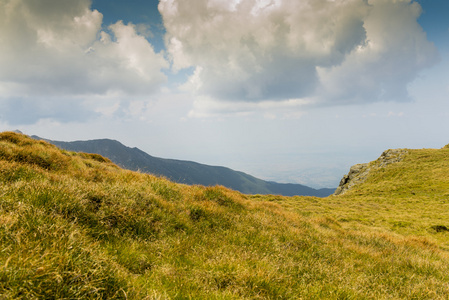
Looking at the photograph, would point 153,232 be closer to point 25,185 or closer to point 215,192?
point 25,185

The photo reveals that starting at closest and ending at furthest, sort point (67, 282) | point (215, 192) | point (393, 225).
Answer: point (67, 282) → point (215, 192) → point (393, 225)

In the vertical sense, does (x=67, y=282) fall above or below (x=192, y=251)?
above

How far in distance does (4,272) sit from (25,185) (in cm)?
439

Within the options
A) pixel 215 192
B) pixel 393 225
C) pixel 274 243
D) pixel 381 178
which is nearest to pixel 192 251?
pixel 274 243

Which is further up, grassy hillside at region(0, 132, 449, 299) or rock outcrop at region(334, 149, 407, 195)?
rock outcrop at region(334, 149, 407, 195)

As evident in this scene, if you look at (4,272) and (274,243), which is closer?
(4,272)

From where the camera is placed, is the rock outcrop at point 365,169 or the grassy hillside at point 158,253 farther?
the rock outcrop at point 365,169

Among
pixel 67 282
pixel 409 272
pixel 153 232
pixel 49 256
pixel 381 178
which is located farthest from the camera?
pixel 381 178

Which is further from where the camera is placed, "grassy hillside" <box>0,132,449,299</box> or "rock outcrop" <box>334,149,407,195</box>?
"rock outcrop" <box>334,149,407,195</box>

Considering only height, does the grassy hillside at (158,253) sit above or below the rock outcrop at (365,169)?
below

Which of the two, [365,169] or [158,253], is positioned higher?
[365,169]

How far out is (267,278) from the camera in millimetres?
4324

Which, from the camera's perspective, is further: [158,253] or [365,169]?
[365,169]

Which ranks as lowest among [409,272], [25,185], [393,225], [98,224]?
[393,225]
